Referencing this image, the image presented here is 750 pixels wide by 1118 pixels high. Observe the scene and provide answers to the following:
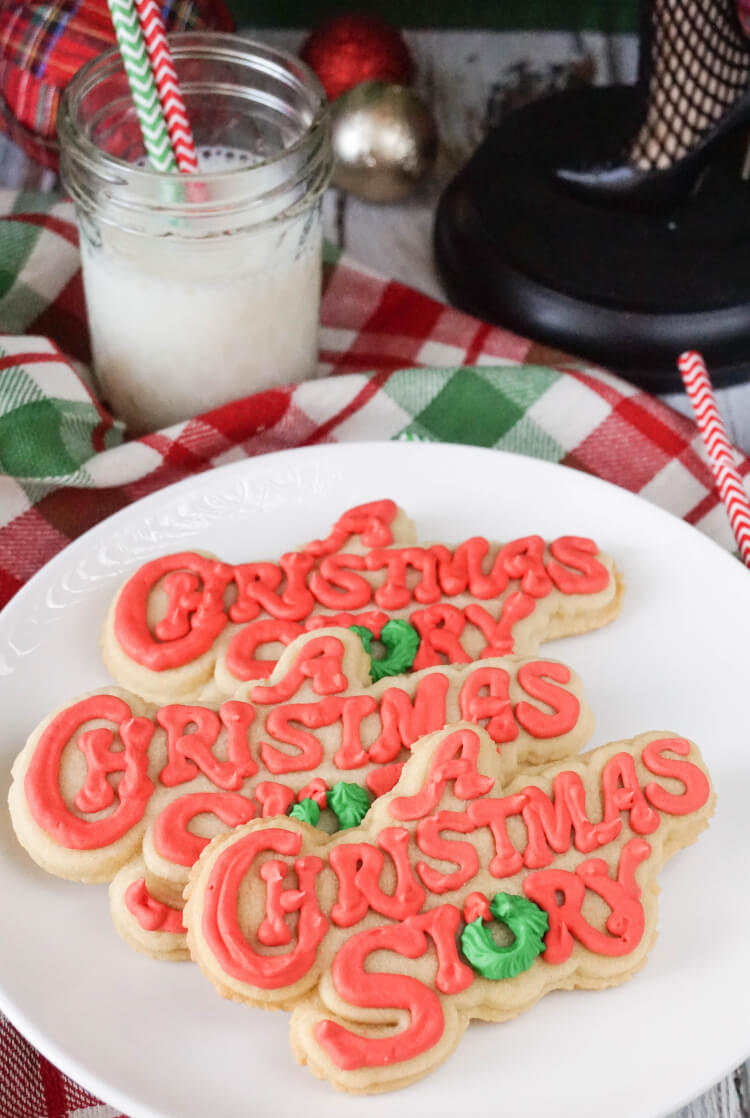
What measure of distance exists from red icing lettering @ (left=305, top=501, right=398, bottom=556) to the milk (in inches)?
9.4

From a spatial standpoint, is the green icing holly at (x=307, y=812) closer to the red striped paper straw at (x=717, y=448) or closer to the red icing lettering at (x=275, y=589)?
the red icing lettering at (x=275, y=589)

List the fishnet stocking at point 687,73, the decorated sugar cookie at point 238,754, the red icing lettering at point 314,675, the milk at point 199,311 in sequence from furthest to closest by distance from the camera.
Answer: the fishnet stocking at point 687,73, the milk at point 199,311, the red icing lettering at point 314,675, the decorated sugar cookie at point 238,754

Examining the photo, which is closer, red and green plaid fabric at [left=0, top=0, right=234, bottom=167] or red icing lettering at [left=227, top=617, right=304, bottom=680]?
red icing lettering at [left=227, top=617, right=304, bottom=680]

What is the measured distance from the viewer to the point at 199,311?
128 centimetres

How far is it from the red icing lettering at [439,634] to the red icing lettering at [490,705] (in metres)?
0.06

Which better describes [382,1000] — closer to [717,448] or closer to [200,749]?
→ [200,749]

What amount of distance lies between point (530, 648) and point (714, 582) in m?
0.20

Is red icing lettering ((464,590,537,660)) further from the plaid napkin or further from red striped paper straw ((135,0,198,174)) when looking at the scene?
red striped paper straw ((135,0,198,174))

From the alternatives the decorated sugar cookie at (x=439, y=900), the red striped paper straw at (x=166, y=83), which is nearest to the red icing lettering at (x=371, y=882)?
the decorated sugar cookie at (x=439, y=900)

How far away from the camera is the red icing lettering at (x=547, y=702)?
1.02 metres

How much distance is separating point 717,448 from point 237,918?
0.74 metres

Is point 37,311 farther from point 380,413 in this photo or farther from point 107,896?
point 107,896

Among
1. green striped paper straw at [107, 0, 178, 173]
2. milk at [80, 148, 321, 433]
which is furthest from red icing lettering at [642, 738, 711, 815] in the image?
green striped paper straw at [107, 0, 178, 173]

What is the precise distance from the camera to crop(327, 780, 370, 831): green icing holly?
0.97 meters
